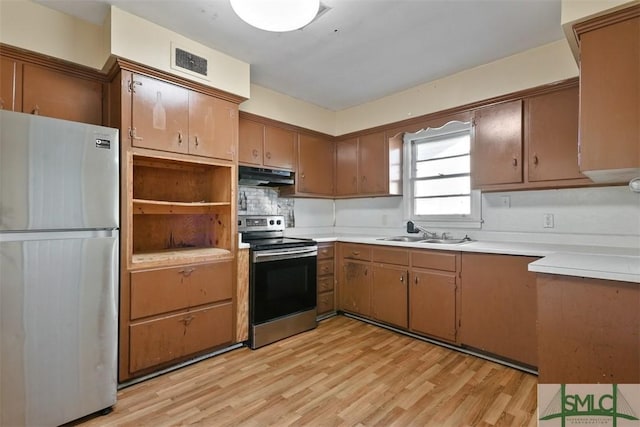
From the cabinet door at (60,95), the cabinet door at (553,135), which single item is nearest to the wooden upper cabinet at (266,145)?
the cabinet door at (60,95)

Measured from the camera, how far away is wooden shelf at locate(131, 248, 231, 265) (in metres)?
2.25

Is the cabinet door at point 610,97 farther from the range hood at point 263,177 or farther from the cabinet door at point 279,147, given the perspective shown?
the cabinet door at point 279,147

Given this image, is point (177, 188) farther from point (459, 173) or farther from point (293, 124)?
point (459, 173)

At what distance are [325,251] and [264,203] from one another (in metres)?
0.89

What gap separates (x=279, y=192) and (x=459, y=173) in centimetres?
200

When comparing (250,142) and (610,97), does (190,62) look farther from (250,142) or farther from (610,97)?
(610,97)

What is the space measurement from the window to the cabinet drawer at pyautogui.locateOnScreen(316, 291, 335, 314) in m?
1.31

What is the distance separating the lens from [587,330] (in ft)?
5.16

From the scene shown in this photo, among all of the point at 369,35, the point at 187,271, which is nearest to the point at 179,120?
the point at 187,271

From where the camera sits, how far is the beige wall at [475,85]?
2445 millimetres

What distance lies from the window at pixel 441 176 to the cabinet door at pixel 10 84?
134 inches

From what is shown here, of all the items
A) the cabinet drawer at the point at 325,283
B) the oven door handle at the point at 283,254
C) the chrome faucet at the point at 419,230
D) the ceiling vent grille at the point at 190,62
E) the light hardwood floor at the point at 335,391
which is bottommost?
the light hardwood floor at the point at 335,391

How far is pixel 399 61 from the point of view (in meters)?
2.78

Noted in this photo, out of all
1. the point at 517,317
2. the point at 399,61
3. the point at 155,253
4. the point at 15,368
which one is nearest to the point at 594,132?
the point at 517,317
